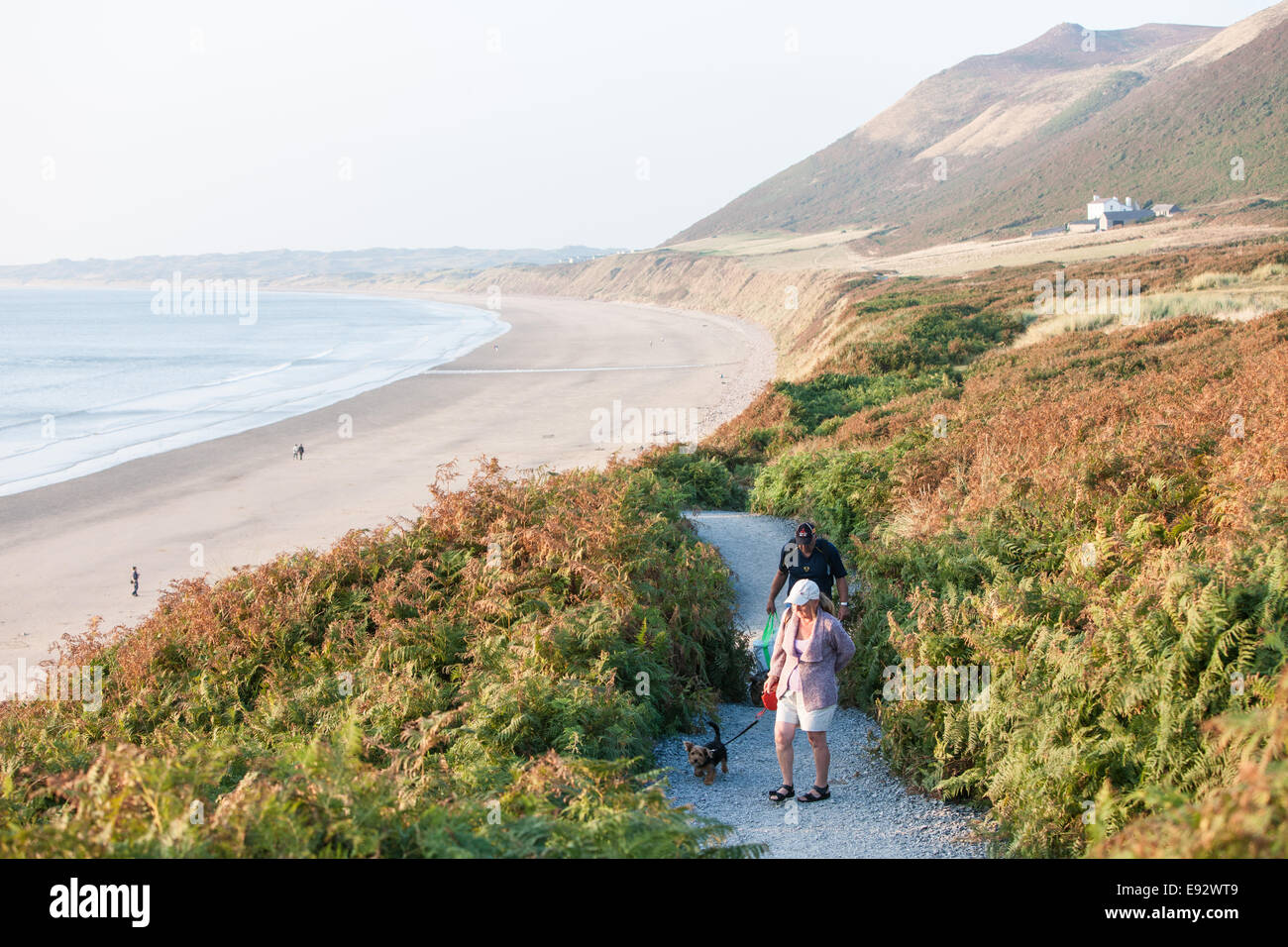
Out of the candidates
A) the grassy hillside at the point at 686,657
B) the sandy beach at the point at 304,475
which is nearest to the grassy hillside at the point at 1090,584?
the grassy hillside at the point at 686,657

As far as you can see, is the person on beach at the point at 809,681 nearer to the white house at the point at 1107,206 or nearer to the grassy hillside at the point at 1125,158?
the grassy hillside at the point at 1125,158

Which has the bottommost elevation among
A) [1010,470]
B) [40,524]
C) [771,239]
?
[40,524]

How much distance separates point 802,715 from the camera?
732 centimetres

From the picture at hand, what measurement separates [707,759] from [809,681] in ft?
3.59

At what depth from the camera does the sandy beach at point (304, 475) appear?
68.9 ft

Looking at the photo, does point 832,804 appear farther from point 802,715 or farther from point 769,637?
point 769,637

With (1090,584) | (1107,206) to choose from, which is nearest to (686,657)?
(1090,584)

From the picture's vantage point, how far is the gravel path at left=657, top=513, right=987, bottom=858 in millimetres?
6477

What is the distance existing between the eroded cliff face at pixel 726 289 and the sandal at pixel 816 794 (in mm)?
26977
